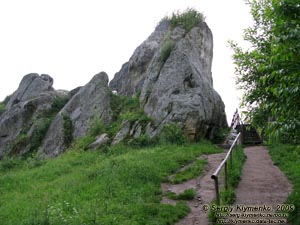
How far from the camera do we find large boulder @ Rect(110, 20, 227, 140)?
2148cm

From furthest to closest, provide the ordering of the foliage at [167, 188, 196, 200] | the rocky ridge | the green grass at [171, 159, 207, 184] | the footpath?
the rocky ridge → the green grass at [171, 159, 207, 184] → the foliage at [167, 188, 196, 200] → the footpath

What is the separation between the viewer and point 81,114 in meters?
26.1

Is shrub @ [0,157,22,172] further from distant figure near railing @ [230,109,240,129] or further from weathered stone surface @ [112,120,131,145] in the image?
distant figure near railing @ [230,109,240,129]

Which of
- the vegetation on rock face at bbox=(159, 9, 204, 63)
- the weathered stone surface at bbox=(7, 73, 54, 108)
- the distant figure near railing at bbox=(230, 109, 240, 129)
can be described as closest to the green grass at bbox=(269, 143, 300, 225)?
the distant figure near railing at bbox=(230, 109, 240, 129)

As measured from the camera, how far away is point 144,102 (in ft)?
79.3

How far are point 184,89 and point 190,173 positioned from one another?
9249mm

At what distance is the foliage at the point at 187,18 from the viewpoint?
27.4 metres

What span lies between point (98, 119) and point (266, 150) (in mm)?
10221

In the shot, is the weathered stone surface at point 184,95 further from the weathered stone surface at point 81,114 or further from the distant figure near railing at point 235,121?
the weathered stone surface at point 81,114

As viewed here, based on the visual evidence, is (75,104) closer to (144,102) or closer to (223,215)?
(144,102)

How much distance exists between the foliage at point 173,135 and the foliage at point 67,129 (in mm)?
7209

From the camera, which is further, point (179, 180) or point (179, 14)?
point (179, 14)

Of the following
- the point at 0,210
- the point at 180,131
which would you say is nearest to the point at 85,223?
the point at 0,210

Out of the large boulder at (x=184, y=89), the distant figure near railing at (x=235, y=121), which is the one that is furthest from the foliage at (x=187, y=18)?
the distant figure near railing at (x=235, y=121)
